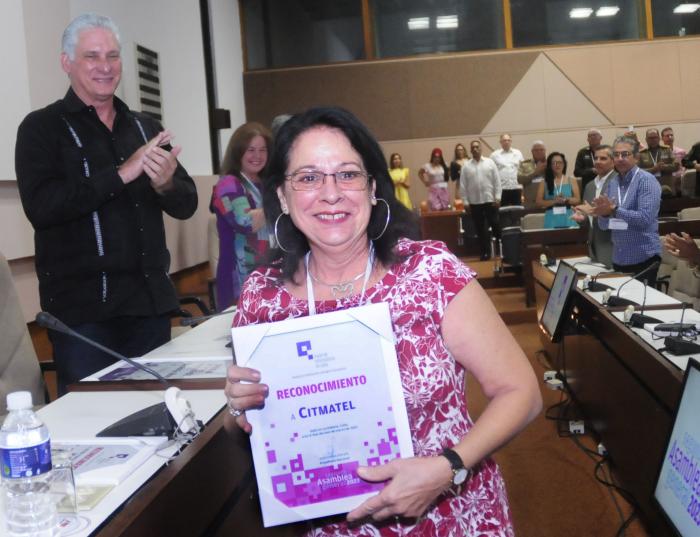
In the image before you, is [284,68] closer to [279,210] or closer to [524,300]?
[524,300]

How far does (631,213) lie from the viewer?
4984mm

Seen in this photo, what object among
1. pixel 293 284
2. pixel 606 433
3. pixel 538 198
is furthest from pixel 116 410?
pixel 538 198

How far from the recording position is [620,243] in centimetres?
517

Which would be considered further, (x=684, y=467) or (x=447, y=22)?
(x=447, y=22)

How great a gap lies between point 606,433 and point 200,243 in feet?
17.6

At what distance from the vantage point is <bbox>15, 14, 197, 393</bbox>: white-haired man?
2340mm

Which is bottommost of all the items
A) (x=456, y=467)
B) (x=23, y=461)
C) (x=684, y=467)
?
(x=684, y=467)

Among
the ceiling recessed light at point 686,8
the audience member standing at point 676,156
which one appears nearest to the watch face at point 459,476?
the audience member standing at point 676,156

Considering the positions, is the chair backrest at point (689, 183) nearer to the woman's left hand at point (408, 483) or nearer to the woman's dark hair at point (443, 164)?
the woman's dark hair at point (443, 164)

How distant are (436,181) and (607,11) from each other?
4194mm

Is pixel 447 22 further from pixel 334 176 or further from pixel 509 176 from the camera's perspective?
pixel 334 176

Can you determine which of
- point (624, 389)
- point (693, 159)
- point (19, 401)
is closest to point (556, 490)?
point (624, 389)

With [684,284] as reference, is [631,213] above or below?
above

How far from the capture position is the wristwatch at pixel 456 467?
49.3 inches
